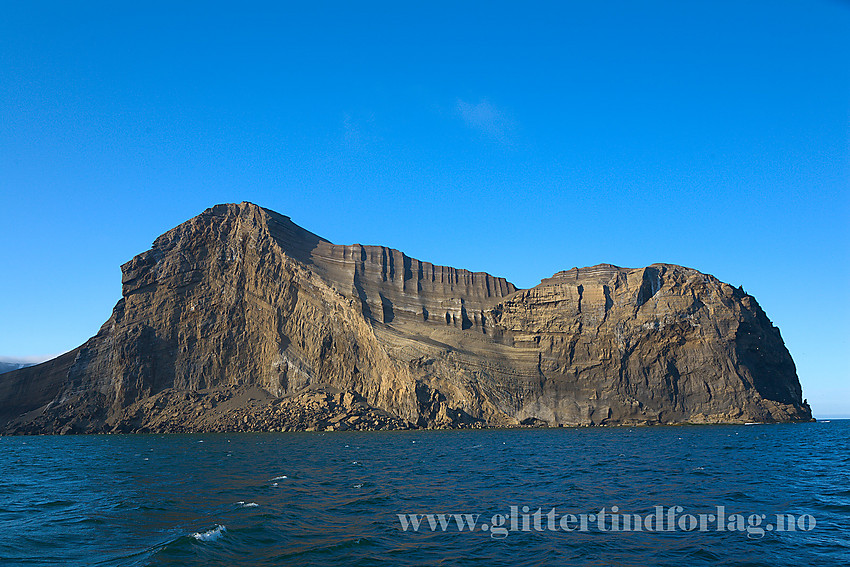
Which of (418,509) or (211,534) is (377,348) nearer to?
(418,509)

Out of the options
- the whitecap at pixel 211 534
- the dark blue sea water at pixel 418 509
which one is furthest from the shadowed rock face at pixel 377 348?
the whitecap at pixel 211 534

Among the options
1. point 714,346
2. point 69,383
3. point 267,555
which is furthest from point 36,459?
point 714,346

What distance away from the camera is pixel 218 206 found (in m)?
114

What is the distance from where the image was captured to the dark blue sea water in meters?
14.9

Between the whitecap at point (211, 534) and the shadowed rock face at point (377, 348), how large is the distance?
74.0 metres

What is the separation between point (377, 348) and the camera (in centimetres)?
9650

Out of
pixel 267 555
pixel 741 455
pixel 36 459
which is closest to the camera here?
pixel 267 555

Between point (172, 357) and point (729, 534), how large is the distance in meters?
104

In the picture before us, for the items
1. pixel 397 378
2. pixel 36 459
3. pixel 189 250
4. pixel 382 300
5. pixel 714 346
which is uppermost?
pixel 189 250

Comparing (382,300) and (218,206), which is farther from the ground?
(218,206)

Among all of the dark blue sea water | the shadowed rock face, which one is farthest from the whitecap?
the shadowed rock face

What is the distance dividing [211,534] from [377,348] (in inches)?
3149

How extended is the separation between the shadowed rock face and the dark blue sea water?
187 feet

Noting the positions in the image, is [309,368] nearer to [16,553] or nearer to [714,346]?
[714,346]
